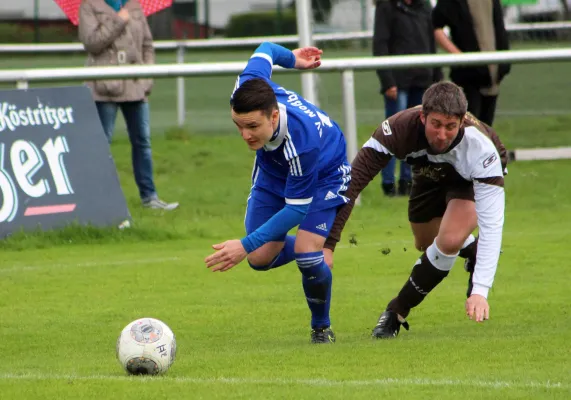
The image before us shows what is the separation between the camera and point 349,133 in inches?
502

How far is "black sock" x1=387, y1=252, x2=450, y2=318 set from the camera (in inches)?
301

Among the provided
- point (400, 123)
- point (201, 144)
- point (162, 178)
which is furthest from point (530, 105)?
point (400, 123)

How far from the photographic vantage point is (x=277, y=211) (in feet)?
24.8

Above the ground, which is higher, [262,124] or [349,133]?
[262,124]

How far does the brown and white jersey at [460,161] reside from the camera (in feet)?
22.7

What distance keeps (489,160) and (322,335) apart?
1.48m

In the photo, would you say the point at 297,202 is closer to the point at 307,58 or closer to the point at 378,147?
the point at 378,147

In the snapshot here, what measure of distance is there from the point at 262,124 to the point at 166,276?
11.6 feet

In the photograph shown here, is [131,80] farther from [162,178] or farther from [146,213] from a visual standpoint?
[162,178]

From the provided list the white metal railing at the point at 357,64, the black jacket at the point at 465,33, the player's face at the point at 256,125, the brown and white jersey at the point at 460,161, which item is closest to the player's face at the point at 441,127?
the brown and white jersey at the point at 460,161

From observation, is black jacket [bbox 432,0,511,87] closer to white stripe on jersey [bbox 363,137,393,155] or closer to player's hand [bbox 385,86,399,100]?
player's hand [bbox 385,86,399,100]

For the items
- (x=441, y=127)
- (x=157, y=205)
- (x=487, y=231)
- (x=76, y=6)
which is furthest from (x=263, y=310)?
(x=76, y=6)

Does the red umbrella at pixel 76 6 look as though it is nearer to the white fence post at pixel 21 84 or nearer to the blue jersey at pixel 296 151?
the white fence post at pixel 21 84

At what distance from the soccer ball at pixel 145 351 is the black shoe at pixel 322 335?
130cm
